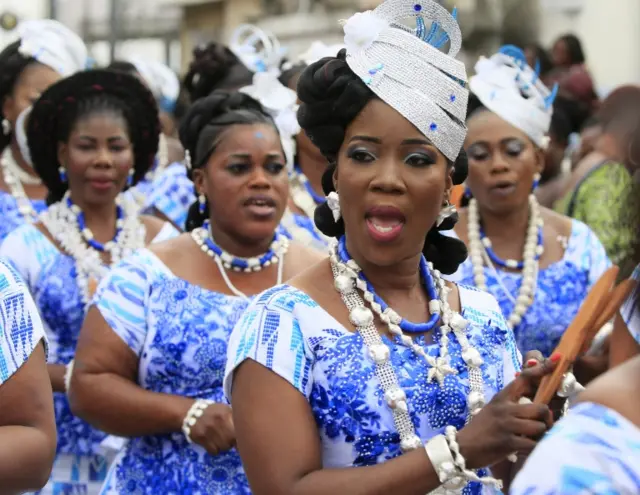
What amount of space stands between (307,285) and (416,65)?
62 centimetres

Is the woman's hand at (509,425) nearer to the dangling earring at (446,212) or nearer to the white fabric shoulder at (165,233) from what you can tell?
the dangling earring at (446,212)

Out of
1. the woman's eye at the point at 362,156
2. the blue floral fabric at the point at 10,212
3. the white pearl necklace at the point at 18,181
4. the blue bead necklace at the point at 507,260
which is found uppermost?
the woman's eye at the point at 362,156

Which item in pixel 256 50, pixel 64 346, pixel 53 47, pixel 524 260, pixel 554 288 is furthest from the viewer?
pixel 256 50

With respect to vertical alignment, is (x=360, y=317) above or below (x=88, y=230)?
above

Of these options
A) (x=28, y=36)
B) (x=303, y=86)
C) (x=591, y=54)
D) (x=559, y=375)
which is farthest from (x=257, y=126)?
(x=591, y=54)

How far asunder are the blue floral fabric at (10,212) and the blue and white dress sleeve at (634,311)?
201 inches

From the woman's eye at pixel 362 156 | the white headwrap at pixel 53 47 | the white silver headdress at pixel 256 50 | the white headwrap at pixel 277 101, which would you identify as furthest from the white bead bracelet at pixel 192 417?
the white headwrap at pixel 53 47

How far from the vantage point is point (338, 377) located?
325 cm

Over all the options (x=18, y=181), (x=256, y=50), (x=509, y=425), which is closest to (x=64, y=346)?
(x=18, y=181)

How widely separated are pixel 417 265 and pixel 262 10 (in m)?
25.2

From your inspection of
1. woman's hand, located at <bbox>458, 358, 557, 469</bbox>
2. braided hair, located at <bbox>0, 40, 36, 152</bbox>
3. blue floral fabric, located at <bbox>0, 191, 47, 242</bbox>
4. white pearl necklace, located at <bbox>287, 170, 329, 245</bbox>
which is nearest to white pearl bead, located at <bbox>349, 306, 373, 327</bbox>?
woman's hand, located at <bbox>458, 358, 557, 469</bbox>

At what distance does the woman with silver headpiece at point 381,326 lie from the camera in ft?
10.2

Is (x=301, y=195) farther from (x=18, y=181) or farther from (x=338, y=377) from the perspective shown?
(x=338, y=377)

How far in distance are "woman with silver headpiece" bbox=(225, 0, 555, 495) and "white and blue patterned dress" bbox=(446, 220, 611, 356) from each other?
2.24 metres
